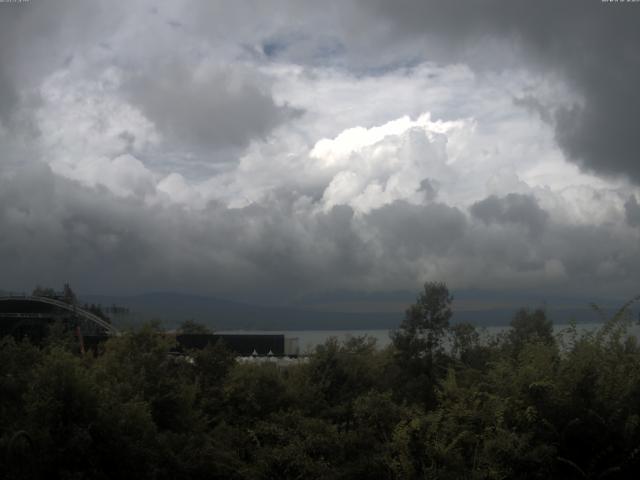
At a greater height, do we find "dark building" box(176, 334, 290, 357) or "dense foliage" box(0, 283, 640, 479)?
"dense foliage" box(0, 283, 640, 479)

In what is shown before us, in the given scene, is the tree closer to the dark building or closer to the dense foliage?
the dense foliage

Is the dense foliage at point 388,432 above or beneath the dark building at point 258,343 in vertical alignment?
above

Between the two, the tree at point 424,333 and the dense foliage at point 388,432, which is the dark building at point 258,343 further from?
the dense foliage at point 388,432

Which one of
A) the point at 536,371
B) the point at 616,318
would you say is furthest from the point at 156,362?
the point at 616,318

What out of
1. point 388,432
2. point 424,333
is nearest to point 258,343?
point 424,333

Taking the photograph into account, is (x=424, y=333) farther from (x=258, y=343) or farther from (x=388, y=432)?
(x=258, y=343)

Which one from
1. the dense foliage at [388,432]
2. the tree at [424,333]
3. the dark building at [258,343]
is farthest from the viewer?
the dark building at [258,343]

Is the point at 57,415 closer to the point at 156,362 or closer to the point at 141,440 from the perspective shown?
the point at 141,440

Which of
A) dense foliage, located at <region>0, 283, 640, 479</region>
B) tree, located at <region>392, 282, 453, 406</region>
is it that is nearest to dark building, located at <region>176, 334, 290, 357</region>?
tree, located at <region>392, 282, 453, 406</region>

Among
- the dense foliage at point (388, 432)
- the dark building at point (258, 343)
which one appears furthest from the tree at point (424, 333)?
the dark building at point (258, 343)

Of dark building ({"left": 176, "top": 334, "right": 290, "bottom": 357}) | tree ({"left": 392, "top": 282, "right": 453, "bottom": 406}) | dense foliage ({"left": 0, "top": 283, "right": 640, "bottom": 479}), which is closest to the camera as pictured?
dense foliage ({"left": 0, "top": 283, "right": 640, "bottom": 479})

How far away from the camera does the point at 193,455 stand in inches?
549

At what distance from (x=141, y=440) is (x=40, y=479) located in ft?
6.45

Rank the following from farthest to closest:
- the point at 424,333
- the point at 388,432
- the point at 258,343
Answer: the point at 258,343, the point at 424,333, the point at 388,432
